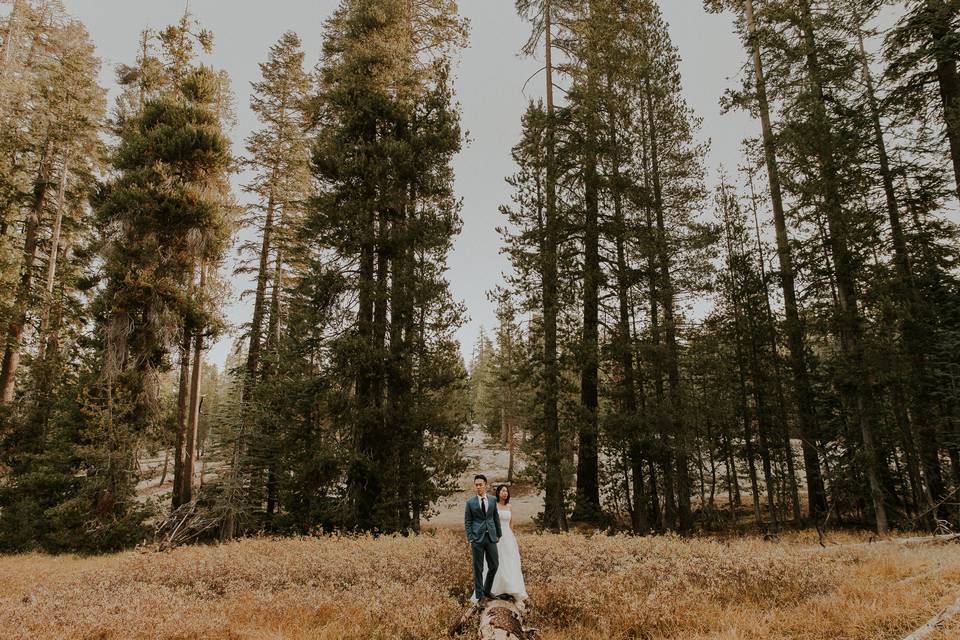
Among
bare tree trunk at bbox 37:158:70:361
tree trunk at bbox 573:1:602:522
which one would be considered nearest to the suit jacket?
tree trunk at bbox 573:1:602:522

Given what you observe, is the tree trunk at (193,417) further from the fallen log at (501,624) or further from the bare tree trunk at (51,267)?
the fallen log at (501,624)

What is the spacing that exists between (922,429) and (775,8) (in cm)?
1408

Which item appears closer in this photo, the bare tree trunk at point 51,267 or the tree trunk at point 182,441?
the tree trunk at point 182,441

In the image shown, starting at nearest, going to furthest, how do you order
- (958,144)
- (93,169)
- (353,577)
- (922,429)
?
1. (353,577)
2. (958,144)
3. (922,429)
4. (93,169)

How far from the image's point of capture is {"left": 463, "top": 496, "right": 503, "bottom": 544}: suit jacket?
6465 mm

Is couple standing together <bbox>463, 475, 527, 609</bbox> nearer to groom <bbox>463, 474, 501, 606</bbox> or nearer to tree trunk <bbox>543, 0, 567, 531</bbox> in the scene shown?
groom <bbox>463, 474, 501, 606</bbox>

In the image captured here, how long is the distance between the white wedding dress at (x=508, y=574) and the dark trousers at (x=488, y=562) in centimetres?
10

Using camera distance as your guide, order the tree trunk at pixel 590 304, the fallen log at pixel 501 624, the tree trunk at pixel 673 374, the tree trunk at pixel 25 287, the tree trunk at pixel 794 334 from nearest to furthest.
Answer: the fallen log at pixel 501 624
the tree trunk at pixel 673 374
the tree trunk at pixel 794 334
the tree trunk at pixel 590 304
the tree trunk at pixel 25 287

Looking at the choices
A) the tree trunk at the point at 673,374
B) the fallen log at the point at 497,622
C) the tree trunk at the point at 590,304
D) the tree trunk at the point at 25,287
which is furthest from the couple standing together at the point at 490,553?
the tree trunk at the point at 25,287

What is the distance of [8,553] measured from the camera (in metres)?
14.5

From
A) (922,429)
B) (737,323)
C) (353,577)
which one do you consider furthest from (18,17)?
(922,429)

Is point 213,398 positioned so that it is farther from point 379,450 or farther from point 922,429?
point 922,429

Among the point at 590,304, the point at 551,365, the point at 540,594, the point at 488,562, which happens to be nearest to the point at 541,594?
the point at 540,594

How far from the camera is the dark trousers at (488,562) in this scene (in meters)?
6.41
